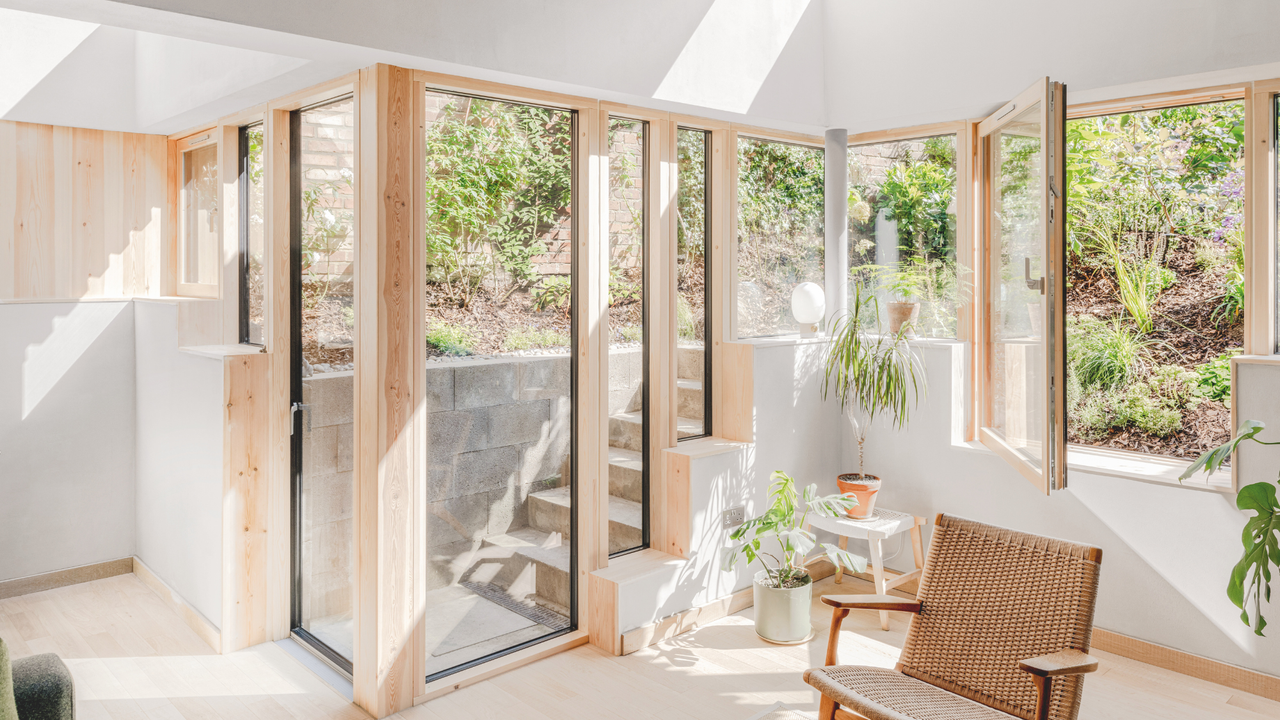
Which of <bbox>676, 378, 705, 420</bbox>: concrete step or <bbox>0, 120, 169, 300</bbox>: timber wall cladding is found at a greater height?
<bbox>0, 120, 169, 300</bbox>: timber wall cladding

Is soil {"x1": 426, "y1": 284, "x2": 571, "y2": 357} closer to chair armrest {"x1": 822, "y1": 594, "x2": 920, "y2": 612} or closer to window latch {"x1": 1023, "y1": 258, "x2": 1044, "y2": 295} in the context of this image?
chair armrest {"x1": 822, "y1": 594, "x2": 920, "y2": 612}

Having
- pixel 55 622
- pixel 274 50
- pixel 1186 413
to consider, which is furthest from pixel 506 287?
pixel 1186 413

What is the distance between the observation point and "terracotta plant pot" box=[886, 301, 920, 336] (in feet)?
14.0

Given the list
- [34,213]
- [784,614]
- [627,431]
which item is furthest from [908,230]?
[34,213]

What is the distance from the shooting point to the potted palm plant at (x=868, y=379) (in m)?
4.08

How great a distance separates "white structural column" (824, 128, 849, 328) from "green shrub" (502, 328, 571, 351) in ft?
5.35

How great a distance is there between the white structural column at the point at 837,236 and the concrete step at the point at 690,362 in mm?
800

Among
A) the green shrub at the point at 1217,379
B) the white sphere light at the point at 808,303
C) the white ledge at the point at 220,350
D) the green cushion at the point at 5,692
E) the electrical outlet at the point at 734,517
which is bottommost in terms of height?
the electrical outlet at the point at 734,517

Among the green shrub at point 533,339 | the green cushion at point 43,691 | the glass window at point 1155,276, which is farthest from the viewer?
the glass window at point 1155,276

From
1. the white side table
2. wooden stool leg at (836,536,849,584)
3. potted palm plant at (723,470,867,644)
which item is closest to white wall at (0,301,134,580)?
potted palm plant at (723,470,867,644)

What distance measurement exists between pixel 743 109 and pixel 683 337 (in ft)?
3.49

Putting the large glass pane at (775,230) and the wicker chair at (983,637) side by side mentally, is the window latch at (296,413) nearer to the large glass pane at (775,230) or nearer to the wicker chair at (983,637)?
the large glass pane at (775,230)

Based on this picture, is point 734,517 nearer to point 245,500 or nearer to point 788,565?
point 788,565

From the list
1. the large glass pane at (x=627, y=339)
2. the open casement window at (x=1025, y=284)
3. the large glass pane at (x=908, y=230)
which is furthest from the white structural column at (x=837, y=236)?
the large glass pane at (x=627, y=339)
